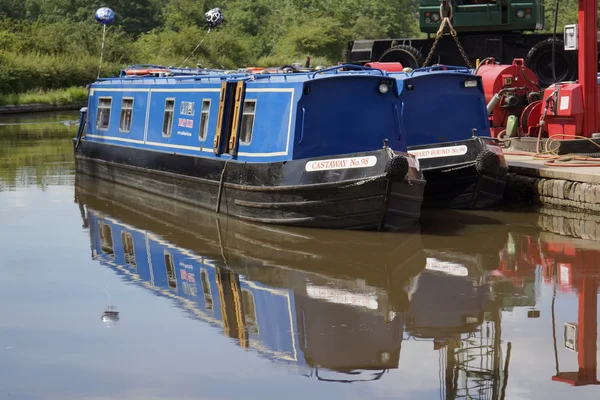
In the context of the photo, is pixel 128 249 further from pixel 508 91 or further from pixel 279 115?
pixel 508 91

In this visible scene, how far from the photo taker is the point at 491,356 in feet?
23.1

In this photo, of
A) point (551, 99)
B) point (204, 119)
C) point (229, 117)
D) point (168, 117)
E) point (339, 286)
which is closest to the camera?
point (339, 286)

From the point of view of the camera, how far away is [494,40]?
20.5 m

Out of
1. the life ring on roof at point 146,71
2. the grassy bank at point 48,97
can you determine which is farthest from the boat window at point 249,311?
the grassy bank at point 48,97

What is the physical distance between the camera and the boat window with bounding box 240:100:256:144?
41.0 ft

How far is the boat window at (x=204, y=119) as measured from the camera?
1358 cm

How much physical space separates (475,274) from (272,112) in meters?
3.54

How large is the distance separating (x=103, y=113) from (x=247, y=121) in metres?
5.53

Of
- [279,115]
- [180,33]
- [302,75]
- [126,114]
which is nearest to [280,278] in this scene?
[279,115]

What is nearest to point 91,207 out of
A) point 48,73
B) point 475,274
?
point 475,274

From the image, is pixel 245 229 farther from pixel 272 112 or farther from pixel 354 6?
pixel 354 6

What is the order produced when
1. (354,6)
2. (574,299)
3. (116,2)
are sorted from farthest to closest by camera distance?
(116,2), (354,6), (574,299)

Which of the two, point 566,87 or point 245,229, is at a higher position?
point 566,87

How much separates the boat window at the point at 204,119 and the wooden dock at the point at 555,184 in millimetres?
4091
